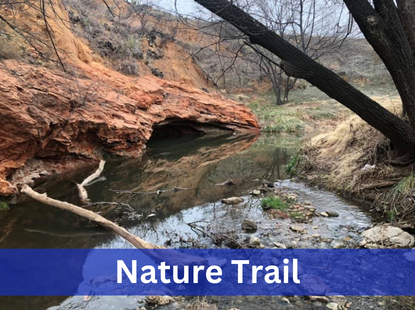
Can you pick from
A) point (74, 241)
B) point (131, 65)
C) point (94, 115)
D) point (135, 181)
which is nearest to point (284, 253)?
point (74, 241)

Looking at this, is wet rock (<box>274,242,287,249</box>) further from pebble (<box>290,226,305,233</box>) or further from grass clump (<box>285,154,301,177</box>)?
grass clump (<box>285,154,301,177</box>)

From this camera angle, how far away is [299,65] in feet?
14.1

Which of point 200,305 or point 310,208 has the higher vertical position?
point 310,208

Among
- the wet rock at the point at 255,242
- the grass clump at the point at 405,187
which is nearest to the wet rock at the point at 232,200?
the wet rock at the point at 255,242

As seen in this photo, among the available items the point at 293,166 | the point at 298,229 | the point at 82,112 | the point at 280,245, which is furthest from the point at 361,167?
the point at 82,112

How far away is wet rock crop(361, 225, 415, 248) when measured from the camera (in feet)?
13.8

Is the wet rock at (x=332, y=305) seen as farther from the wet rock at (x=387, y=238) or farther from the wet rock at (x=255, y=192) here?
the wet rock at (x=255, y=192)

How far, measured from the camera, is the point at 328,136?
8.88m

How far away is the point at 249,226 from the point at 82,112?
7.04 meters

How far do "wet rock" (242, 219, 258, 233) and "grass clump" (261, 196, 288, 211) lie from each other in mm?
884

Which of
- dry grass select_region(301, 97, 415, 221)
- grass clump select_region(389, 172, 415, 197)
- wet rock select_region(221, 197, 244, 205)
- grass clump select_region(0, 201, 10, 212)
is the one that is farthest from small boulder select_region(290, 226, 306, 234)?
grass clump select_region(0, 201, 10, 212)

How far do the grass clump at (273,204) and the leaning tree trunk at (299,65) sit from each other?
2.00 metres

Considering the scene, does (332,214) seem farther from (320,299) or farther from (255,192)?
(320,299)

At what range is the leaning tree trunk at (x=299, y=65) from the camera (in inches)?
161
